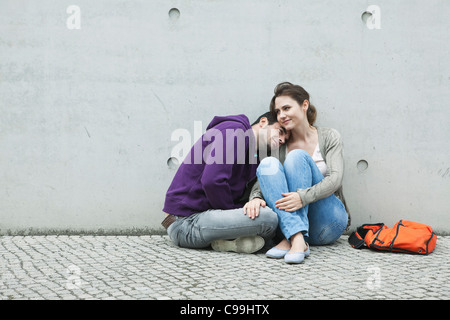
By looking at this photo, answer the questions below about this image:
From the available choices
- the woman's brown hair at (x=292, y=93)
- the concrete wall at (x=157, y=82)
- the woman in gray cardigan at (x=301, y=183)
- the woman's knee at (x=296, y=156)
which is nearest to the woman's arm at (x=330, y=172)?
the woman in gray cardigan at (x=301, y=183)

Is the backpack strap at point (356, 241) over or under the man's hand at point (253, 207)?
under

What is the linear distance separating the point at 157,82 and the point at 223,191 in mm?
1426

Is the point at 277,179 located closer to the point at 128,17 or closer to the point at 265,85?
the point at 265,85

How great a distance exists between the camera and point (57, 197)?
16.3 ft

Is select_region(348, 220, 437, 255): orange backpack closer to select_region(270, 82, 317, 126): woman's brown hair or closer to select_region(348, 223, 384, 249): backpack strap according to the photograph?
select_region(348, 223, 384, 249): backpack strap

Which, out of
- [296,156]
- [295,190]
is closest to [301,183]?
[295,190]

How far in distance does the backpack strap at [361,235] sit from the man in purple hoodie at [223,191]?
0.83m

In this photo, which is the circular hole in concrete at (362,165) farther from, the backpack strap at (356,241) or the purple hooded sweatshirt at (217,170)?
the purple hooded sweatshirt at (217,170)

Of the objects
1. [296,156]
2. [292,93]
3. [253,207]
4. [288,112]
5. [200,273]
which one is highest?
[292,93]

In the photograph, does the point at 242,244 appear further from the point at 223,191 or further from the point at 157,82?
the point at 157,82

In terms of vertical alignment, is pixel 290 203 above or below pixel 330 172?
below

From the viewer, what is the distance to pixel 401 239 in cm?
429

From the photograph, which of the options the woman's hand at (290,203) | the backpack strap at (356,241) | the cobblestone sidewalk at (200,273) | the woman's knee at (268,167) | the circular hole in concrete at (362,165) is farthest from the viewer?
the circular hole in concrete at (362,165)

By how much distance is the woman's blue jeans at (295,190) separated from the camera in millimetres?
4066
